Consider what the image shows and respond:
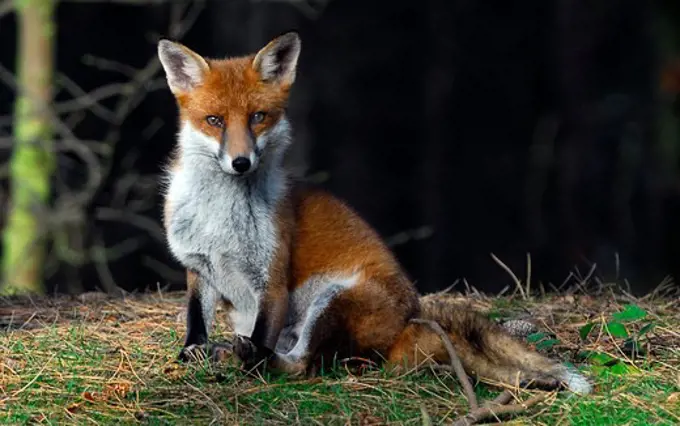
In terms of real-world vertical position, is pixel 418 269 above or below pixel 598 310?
below

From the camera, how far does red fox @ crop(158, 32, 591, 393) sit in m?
5.66

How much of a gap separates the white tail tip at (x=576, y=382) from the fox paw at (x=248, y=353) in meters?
1.36

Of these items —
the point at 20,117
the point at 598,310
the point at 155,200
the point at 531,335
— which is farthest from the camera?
the point at 155,200

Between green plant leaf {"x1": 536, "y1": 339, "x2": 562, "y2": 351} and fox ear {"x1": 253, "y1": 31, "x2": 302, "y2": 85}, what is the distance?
186cm

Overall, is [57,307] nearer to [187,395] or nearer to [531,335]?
[187,395]

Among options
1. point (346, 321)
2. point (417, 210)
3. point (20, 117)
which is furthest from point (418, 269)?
point (346, 321)

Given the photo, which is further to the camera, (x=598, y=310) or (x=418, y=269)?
(x=418, y=269)

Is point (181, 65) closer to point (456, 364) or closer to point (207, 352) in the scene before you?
point (207, 352)

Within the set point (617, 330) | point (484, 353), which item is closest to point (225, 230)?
point (484, 353)

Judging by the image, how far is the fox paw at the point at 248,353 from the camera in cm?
539

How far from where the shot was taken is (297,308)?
5.99 m

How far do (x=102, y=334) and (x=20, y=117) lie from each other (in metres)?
5.80

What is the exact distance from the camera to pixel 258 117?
593 cm

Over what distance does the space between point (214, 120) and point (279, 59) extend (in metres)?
0.56
